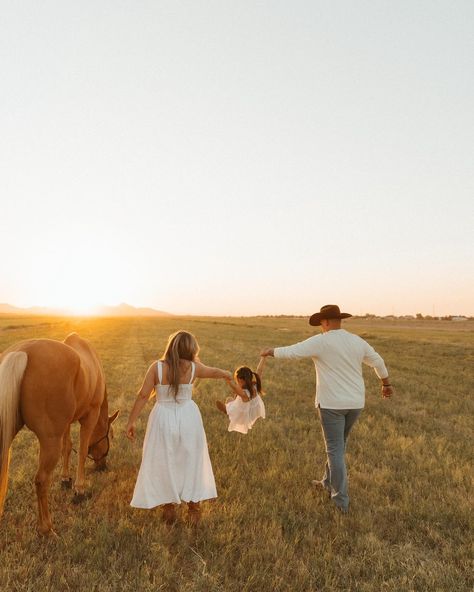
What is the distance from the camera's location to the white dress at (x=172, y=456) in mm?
5004

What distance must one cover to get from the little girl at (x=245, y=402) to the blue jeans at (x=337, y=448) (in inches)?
38.6

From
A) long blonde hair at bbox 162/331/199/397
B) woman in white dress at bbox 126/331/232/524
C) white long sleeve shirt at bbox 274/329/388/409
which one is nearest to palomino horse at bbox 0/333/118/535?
woman in white dress at bbox 126/331/232/524

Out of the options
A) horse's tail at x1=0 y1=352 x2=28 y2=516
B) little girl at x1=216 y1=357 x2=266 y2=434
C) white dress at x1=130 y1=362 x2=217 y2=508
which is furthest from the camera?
little girl at x1=216 y1=357 x2=266 y2=434

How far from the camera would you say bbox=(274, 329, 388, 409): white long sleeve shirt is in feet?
18.7

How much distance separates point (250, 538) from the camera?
4758 millimetres

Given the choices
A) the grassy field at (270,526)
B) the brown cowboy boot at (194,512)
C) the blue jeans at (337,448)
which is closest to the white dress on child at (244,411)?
the grassy field at (270,526)

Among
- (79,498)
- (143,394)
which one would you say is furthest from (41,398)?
(79,498)

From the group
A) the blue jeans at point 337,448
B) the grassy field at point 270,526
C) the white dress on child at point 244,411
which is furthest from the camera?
the white dress on child at point 244,411

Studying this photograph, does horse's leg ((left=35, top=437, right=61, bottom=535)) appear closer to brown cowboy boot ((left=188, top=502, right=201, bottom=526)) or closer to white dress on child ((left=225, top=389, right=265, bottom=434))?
brown cowboy boot ((left=188, top=502, right=201, bottom=526))

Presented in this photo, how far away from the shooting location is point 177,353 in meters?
5.06

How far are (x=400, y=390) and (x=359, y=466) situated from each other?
27.0 feet

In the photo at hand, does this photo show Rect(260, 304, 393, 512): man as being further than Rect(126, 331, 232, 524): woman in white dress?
Yes

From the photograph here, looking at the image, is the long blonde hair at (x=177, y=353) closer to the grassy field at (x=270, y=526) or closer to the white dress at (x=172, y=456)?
the white dress at (x=172, y=456)

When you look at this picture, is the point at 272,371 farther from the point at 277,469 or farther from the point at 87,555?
the point at 87,555
